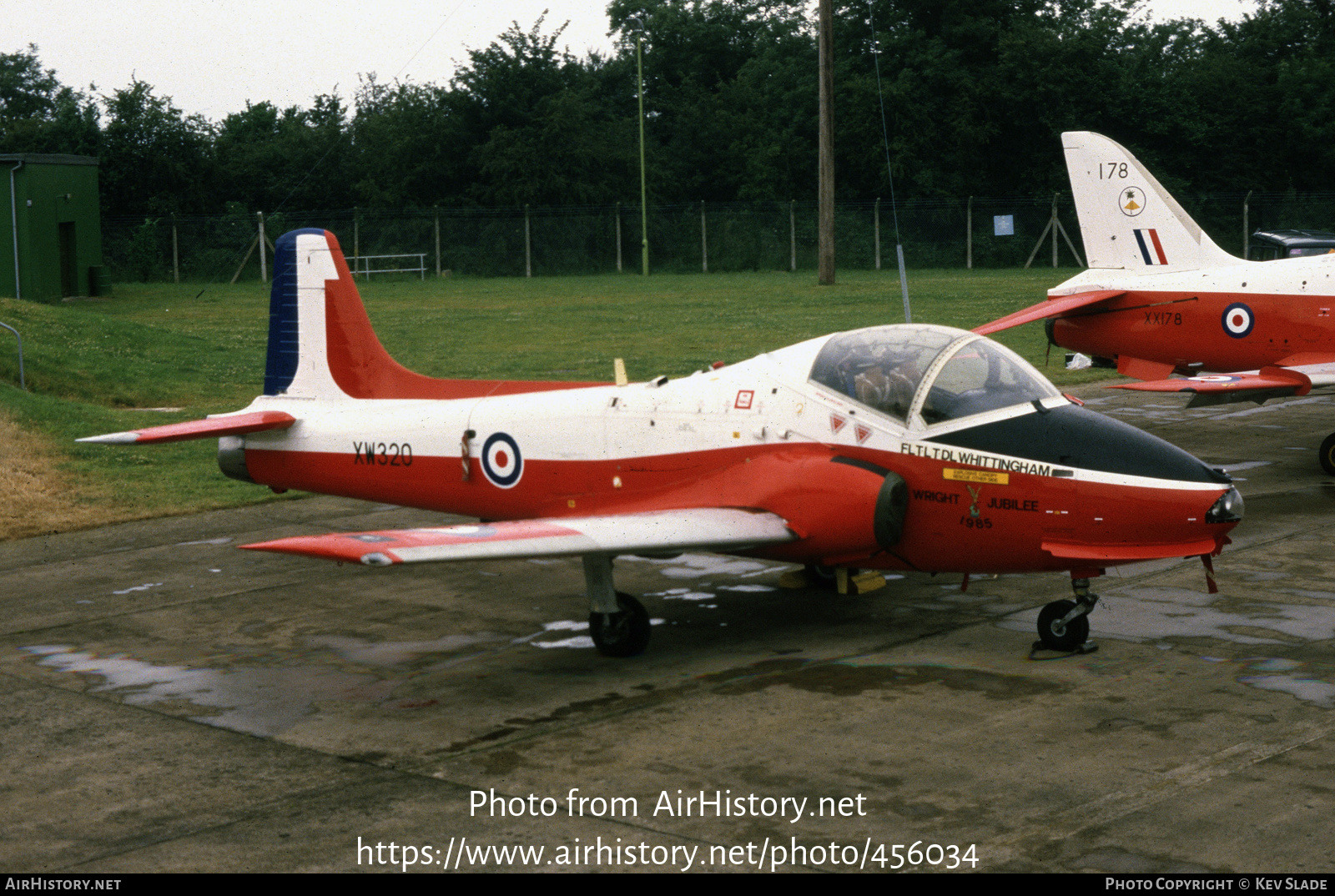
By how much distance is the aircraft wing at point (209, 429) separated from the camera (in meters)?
11.2

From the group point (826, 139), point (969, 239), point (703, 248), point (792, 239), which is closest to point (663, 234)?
point (703, 248)

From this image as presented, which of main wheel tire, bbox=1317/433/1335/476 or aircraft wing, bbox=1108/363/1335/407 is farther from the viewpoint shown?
main wheel tire, bbox=1317/433/1335/476

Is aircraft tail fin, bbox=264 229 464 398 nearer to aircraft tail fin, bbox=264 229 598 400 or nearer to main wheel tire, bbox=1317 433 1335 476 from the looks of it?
aircraft tail fin, bbox=264 229 598 400

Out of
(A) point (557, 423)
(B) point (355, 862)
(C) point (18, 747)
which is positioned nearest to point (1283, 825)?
(B) point (355, 862)

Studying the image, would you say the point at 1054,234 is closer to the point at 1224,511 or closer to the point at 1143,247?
the point at 1143,247

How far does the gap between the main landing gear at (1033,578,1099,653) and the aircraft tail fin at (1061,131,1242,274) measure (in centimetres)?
1002

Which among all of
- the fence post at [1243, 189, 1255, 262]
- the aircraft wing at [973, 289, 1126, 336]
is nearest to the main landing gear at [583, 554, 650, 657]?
the aircraft wing at [973, 289, 1126, 336]

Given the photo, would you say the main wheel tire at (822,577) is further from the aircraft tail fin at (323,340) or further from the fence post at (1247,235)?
the fence post at (1247,235)

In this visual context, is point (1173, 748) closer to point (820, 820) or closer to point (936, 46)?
point (820, 820)

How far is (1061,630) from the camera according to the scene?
9.41 meters

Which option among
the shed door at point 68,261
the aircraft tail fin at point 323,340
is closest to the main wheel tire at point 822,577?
the aircraft tail fin at point 323,340

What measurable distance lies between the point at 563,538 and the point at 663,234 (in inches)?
2019

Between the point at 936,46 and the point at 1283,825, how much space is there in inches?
2229

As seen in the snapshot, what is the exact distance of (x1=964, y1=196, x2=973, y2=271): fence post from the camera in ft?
177
